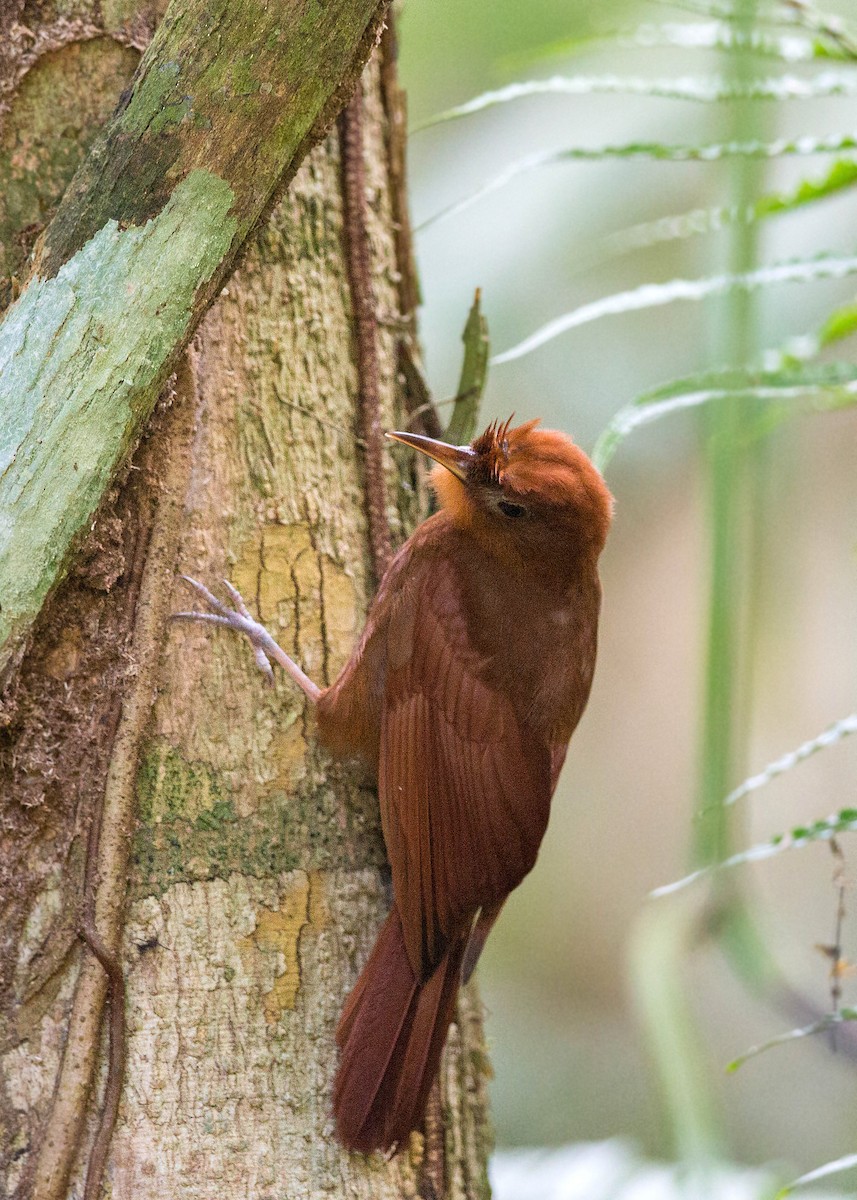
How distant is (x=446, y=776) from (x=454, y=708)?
13 cm

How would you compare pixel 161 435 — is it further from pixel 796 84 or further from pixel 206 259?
pixel 796 84

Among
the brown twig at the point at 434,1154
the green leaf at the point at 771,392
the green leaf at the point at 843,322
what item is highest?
the green leaf at the point at 843,322

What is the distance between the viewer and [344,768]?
80.5 inches

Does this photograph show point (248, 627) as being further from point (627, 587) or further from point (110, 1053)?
point (627, 587)

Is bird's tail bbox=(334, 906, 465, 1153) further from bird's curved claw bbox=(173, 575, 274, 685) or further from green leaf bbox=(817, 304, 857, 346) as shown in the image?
Answer: green leaf bbox=(817, 304, 857, 346)

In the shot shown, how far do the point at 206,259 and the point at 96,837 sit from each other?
836 millimetres

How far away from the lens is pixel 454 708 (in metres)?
2.20

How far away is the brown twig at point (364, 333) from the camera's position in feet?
7.18

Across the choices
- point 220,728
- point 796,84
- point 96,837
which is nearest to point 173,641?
point 220,728

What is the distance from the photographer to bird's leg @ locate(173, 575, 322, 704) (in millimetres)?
1903

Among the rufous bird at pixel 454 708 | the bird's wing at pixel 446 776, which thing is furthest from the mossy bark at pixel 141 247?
the bird's wing at pixel 446 776

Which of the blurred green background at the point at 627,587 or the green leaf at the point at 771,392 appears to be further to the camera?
the blurred green background at the point at 627,587

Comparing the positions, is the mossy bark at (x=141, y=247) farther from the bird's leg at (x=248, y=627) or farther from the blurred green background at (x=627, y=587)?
the blurred green background at (x=627, y=587)

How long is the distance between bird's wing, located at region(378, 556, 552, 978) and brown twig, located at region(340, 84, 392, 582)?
10 cm
